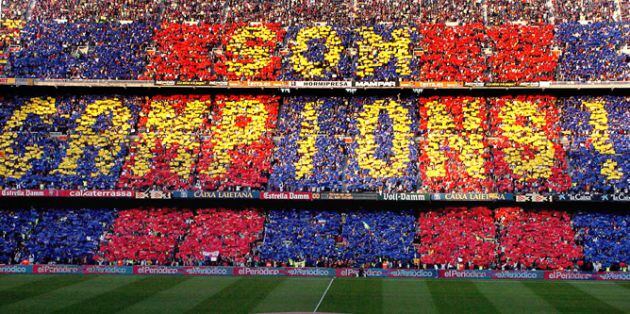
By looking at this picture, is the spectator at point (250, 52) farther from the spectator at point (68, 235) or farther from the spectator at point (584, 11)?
A: the spectator at point (584, 11)

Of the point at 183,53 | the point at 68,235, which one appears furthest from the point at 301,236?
the point at 183,53

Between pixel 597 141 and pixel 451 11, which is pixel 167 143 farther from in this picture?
pixel 597 141

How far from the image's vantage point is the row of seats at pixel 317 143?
41656mm

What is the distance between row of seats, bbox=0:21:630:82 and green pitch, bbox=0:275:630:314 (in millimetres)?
16404

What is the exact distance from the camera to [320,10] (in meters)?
51.6

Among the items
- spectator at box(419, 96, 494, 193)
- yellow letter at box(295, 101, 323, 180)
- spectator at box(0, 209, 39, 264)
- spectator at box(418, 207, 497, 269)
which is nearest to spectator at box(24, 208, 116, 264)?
spectator at box(0, 209, 39, 264)

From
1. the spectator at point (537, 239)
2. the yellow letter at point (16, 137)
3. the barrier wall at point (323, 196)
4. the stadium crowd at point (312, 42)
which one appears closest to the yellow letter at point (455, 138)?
the stadium crowd at point (312, 42)

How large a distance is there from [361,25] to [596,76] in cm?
1665

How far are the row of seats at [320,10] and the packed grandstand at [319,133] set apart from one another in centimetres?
15

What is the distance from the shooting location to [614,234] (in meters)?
38.6

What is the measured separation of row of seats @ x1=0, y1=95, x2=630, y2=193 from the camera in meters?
41.7

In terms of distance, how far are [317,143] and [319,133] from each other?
93 cm

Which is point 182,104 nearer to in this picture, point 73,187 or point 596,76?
point 73,187

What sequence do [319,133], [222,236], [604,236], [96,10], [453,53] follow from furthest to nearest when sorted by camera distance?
[96,10] → [453,53] → [319,133] → [222,236] → [604,236]
